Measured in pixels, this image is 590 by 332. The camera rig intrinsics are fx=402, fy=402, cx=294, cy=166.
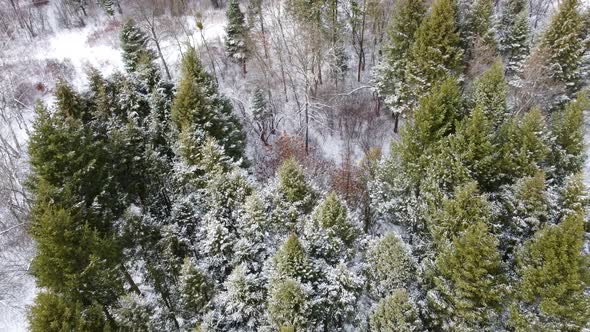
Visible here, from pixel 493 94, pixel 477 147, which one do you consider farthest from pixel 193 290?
pixel 493 94

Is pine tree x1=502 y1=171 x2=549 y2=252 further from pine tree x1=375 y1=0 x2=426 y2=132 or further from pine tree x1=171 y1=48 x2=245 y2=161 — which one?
pine tree x1=171 y1=48 x2=245 y2=161

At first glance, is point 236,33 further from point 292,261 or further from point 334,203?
point 292,261

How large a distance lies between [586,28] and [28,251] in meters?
45.8

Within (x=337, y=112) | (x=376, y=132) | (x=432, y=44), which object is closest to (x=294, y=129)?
(x=337, y=112)

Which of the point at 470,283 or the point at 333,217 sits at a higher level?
the point at 333,217

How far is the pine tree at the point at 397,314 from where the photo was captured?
19391 millimetres

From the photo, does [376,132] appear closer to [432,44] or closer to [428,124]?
[432,44]

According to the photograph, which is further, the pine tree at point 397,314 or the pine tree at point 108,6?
the pine tree at point 108,6

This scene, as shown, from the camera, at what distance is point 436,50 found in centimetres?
2928

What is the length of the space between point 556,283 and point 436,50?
17641 mm

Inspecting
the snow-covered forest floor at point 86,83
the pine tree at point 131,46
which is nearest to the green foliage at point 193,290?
the snow-covered forest floor at point 86,83

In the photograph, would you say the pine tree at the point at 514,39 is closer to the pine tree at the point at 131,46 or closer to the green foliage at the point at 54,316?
the pine tree at the point at 131,46

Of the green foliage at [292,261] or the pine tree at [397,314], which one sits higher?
the green foliage at [292,261]

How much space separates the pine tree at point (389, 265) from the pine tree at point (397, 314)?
153cm
